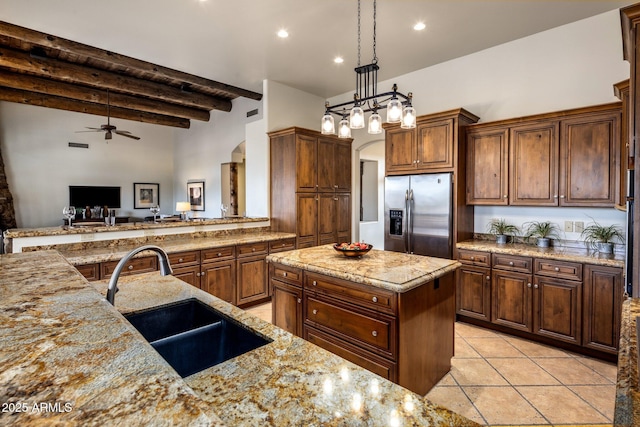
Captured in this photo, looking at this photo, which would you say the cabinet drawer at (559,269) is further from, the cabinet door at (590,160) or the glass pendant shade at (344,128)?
the glass pendant shade at (344,128)

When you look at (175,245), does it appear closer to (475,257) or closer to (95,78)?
(95,78)

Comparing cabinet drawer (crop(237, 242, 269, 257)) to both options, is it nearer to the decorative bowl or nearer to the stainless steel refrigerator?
the stainless steel refrigerator

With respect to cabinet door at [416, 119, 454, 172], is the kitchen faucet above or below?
below

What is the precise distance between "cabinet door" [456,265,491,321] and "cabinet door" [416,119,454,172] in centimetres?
123

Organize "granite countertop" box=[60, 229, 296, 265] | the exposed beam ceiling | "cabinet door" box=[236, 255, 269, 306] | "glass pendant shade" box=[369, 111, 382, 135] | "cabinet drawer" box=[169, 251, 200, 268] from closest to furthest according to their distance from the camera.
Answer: "glass pendant shade" box=[369, 111, 382, 135], "granite countertop" box=[60, 229, 296, 265], "cabinet drawer" box=[169, 251, 200, 268], the exposed beam ceiling, "cabinet door" box=[236, 255, 269, 306]

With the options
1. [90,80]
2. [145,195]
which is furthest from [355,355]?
[145,195]

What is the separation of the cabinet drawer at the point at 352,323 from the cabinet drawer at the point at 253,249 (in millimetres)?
1843

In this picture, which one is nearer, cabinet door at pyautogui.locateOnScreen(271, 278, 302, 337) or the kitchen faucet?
the kitchen faucet

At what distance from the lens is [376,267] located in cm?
238

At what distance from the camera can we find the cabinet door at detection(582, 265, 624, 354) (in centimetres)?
272

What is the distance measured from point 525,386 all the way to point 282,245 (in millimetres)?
3179

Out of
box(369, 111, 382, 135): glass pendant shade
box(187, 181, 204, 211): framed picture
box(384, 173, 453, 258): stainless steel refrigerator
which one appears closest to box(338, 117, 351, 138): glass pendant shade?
box(369, 111, 382, 135): glass pendant shade

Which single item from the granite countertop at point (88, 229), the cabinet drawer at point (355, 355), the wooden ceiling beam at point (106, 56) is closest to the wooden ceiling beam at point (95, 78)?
the wooden ceiling beam at point (106, 56)

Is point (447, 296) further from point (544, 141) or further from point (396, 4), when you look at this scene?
point (396, 4)
